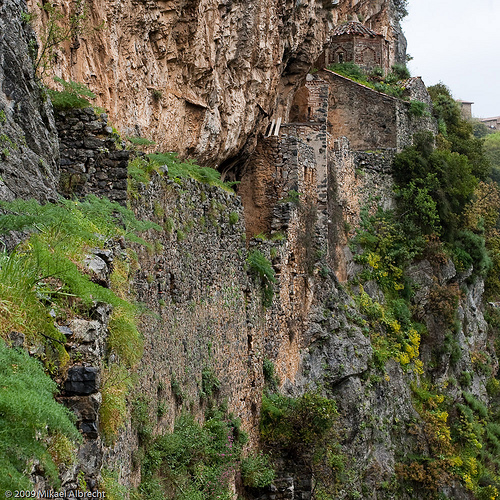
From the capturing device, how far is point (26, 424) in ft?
11.7

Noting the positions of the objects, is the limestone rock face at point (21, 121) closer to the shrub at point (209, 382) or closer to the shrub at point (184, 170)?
the shrub at point (184, 170)

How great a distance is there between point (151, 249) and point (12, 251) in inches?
139

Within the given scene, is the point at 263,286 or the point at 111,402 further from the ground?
the point at 263,286

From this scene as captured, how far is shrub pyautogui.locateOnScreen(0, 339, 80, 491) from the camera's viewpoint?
3412mm

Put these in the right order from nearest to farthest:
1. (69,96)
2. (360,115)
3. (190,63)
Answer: (69,96) < (190,63) < (360,115)

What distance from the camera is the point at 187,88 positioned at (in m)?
14.8

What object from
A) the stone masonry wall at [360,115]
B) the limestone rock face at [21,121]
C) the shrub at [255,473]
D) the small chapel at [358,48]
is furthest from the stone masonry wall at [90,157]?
the small chapel at [358,48]

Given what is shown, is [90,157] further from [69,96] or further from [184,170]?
[184,170]

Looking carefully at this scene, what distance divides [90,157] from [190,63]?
6318mm

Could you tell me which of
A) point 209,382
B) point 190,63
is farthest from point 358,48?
point 209,382

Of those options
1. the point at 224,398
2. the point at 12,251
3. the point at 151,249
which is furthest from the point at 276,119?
the point at 12,251

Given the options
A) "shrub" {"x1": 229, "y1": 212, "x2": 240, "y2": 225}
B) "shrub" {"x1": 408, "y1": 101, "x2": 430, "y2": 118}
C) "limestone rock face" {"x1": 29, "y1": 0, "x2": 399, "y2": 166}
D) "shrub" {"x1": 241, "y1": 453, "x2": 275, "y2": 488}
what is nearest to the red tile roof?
"shrub" {"x1": 408, "y1": 101, "x2": 430, "y2": 118}

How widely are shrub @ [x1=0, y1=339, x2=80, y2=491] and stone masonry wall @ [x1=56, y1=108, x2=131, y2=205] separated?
4.68 meters

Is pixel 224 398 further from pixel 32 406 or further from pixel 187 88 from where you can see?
pixel 32 406
